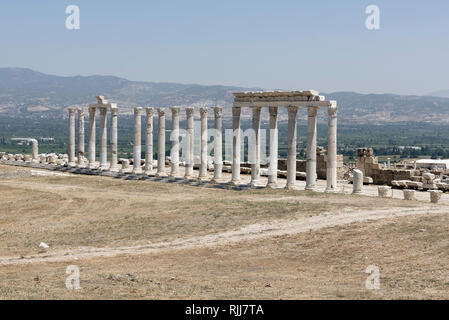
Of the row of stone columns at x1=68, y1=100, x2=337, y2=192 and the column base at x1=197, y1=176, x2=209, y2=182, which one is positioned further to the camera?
the column base at x1=197, y1=176, x2=209, y2=182

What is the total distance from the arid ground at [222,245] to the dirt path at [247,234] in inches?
1.8

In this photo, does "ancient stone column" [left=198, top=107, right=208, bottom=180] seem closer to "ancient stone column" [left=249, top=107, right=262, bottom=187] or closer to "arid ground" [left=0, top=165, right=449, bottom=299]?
"ancient stone column" [left=249, top=107, right=262, bottom=187]

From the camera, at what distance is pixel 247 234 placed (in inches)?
1174

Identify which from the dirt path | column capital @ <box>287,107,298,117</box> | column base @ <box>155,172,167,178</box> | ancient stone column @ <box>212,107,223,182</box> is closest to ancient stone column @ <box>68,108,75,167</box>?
column base @ <box>155,172,167,178</box>

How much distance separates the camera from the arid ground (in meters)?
20.2

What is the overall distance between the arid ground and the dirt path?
0.15 ft

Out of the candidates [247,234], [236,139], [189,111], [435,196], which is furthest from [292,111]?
[247,234]

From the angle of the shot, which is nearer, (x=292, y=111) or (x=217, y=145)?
(x=292, y=111)

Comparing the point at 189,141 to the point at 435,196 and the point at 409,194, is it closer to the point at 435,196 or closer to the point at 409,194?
the point at 409,194

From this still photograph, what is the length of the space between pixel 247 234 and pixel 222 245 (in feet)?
6.87

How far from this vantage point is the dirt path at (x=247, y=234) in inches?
1068

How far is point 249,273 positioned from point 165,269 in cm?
301

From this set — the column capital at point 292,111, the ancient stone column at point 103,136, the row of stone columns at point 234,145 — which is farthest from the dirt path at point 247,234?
the ancient stone column at point 103,136

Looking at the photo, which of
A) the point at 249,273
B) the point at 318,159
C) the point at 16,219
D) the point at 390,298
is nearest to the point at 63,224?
the point at 16,219
